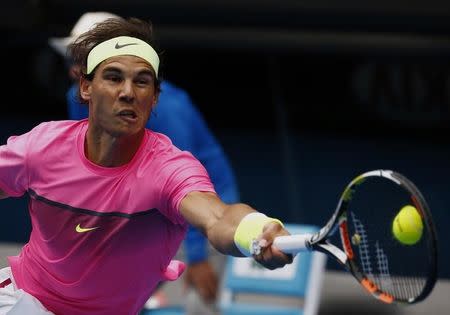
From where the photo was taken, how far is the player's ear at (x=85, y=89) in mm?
3973

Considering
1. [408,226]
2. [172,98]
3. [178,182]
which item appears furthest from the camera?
[172,98]

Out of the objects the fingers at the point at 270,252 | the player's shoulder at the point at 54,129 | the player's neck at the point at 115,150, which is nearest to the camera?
the fingers at the point at 270,252

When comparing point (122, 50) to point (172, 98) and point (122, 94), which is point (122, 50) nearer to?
point (122, 94)

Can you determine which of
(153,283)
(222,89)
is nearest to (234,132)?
(222,89)

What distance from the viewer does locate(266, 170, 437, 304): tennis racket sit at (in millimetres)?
3654

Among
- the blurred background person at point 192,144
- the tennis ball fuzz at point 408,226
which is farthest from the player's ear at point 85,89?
the blurred background person at point 192,144

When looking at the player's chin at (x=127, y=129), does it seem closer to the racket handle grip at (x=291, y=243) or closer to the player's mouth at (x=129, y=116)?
the player's mouth at (x=129, y=116)

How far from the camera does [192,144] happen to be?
→ 6074 millimetres

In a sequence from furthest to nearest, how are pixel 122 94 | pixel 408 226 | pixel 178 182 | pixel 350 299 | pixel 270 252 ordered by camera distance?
pixel 350 299
pixel 122 94
pixel 178 182
pixel 408 226
pixel 270 252

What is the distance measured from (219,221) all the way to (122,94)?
50cm

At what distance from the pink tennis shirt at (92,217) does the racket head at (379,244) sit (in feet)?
1.51

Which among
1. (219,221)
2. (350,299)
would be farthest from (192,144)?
(219,221)

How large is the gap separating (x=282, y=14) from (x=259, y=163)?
118cm

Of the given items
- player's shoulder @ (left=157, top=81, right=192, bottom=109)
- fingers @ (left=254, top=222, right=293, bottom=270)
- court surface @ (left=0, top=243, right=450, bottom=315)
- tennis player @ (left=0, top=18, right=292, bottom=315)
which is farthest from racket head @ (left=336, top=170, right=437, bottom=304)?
court surface @ (left=0, top=243, right=450, bottom=315)
